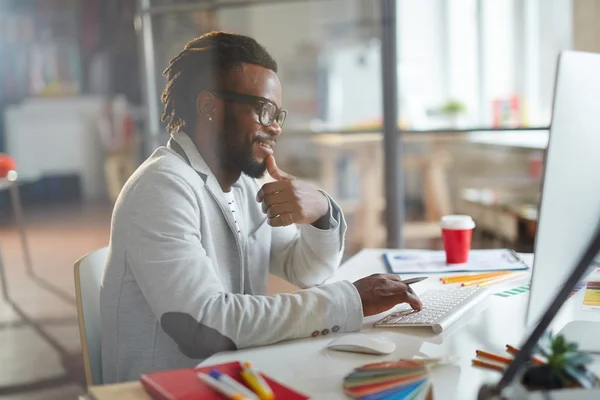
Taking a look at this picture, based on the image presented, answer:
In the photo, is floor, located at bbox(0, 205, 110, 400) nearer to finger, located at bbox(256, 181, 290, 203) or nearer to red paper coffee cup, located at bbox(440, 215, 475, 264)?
finger, located at bbox(256, 181, 290, 203)

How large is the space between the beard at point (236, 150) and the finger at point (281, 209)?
0.44ft

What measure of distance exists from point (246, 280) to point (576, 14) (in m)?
2.51

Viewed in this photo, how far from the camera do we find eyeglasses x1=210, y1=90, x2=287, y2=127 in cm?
137

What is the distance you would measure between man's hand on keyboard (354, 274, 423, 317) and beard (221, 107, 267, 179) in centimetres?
37

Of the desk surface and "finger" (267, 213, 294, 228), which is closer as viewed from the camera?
the desk surface

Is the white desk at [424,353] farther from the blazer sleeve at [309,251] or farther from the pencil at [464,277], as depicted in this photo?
the blazer sleeve at [309,251]

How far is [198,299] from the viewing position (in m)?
1.06

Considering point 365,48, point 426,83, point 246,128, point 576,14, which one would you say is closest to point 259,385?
point 246,128

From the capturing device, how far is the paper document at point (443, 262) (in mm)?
1529

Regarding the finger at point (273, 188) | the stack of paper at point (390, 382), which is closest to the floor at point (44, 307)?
the finger at point (273, 188)

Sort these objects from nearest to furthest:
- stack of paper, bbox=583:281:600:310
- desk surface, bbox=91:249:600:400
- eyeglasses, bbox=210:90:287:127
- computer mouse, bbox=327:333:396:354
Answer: desk surface, bbox=91:249:600:400, computer mouse, bbox=327:333:396:354, stack of paper, bbox=583:281:600:310, eyeglasses, bbox=210:90:287:127

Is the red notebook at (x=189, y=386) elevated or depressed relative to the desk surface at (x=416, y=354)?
elevated

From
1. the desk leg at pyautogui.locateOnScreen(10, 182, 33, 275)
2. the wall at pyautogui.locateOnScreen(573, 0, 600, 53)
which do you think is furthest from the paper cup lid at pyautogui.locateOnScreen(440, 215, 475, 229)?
the wall at pyautogui.locateOnScreen(573, 0, 600, 53)

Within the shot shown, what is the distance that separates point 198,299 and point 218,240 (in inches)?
10.6
